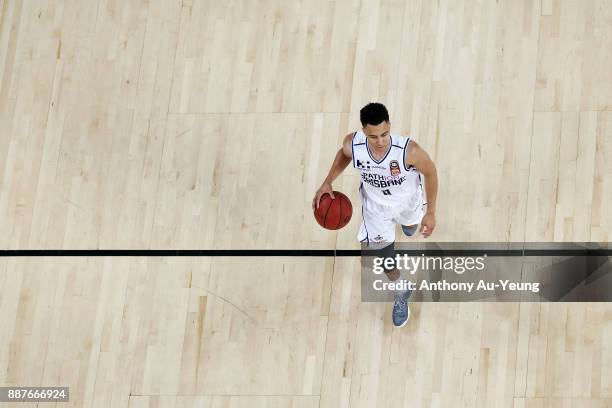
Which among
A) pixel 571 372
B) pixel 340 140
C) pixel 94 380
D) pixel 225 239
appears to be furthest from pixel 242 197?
pixel 571 372

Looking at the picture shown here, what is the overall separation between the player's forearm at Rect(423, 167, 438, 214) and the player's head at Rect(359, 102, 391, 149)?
393mm

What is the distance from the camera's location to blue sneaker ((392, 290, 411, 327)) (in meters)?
5.14

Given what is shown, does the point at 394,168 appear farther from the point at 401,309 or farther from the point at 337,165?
the point at 401,309

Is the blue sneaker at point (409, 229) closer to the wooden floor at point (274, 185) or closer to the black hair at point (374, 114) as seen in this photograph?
the wooden floor at point (274, 185)

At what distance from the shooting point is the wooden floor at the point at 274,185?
5.12m

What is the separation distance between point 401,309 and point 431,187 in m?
1.04

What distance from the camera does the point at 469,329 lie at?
5.12 metres

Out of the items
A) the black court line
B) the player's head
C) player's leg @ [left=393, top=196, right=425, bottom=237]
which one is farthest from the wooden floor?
the player's head

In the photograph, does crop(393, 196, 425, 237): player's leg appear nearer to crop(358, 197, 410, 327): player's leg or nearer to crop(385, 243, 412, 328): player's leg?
crop(358, 197, 410, 327): player's leg

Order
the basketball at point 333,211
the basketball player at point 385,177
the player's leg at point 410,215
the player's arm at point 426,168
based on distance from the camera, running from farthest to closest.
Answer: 1. the player's leg at point 410,215
2. the basketball at point 333,211
3. the player's arm at point 426,168
4. the basketball player at point 385,177

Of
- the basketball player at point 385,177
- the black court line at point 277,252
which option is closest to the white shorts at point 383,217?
the basketball player at point 385,177

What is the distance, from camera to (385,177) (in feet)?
14.6

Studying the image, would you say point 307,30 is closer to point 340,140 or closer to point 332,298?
point 340,140

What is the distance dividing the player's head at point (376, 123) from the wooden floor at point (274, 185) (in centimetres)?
150
